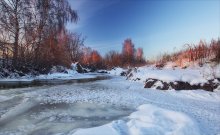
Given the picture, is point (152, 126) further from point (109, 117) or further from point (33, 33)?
point (33, 33)

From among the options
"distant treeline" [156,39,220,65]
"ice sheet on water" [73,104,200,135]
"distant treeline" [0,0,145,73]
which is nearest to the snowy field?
"ice sheet on water" [73,104,200,135]

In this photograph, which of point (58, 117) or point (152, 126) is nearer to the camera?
point (152, 126)

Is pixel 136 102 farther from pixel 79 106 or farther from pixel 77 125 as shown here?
pixel 77 125

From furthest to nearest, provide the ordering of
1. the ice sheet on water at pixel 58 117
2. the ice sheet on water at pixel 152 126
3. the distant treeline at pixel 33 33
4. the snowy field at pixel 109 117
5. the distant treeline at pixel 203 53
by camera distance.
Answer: the distant treeline at pixel 33 33, the distant treeline at pixel 203 53, the ice sheet on water at pixel 58 117, the snowy field at pixel 109 117, the ice sheet on water at pixel 152 126

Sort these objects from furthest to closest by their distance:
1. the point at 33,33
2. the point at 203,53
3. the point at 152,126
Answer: the point at 33,33 → the point at 203,53 → the point at 152,126

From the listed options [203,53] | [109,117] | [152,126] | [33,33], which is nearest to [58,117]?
[109,117]

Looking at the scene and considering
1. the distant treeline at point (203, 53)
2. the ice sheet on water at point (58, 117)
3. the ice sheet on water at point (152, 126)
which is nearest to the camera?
the ice sheet on water at point (152, 126)

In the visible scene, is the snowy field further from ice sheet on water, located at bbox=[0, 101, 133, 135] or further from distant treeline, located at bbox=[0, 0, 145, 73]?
distant treeline, located at bbox=[0, 0, 145, 73]

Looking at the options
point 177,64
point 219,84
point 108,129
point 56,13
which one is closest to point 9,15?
point 56,13

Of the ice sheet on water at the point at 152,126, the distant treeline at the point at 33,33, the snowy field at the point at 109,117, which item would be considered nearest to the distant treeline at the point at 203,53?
the snowy field at the point at 109,117

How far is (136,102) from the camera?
495 centimetres

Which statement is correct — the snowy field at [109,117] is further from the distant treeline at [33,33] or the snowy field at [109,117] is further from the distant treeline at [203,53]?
the distant treeline at [33,33]

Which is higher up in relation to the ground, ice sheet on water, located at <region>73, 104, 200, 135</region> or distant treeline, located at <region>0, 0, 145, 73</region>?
distant treeline, located at <region>0, 0, 145, 73</region>

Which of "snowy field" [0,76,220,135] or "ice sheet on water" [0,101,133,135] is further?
"ice sheet on water" [0,101,133,135]
